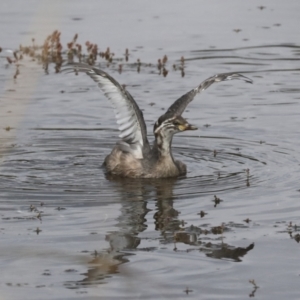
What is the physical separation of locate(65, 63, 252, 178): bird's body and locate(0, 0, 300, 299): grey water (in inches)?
9.7

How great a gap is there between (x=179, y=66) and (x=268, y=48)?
95.8 inches

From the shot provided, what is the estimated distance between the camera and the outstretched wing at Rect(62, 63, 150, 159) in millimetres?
11359

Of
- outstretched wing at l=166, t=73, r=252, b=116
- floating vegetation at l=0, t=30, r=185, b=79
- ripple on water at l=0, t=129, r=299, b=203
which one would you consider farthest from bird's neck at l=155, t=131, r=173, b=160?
floating vegetation at l=0, t=30, r=185, b=79

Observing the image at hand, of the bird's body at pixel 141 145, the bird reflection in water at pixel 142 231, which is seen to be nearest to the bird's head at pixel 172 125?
the bird's body at pixel 141 145

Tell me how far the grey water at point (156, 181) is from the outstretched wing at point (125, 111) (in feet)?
2.04

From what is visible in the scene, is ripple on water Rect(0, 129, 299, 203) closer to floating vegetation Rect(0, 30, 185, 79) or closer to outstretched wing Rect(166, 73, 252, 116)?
outstretched wing Rect(166, 73, 252, 116)

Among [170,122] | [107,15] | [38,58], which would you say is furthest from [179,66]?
[170,122]

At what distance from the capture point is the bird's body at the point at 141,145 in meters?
11.9

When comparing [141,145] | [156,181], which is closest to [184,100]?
[141,145]

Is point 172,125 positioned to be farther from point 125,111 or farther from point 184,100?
point 125,111

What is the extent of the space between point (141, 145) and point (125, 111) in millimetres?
672

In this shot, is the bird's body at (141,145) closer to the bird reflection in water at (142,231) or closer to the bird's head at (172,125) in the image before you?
the bird's head at (172,125)

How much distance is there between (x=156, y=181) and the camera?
11.8 meters

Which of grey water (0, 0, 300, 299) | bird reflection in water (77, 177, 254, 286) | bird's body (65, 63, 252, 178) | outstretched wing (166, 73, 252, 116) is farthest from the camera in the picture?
outstretched wing (166, 73, 252, 116)
